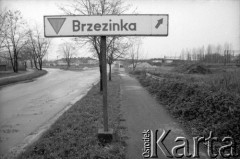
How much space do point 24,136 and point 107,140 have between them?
8.61 ft

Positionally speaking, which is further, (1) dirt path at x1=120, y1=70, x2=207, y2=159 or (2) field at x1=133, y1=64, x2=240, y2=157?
(2) field at x1=133, y1=64, x2=240, y2=157

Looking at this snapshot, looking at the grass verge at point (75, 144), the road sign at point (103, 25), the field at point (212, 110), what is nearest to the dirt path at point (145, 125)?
the grass verge at point (75, 144)

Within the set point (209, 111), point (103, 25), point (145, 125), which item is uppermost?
point (103, 25)

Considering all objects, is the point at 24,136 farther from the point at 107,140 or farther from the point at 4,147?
the point at 107,140

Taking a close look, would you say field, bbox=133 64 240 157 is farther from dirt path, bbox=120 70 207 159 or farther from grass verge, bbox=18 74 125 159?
grass verge, bbox=18 74 125 159

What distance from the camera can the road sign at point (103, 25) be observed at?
3.08m

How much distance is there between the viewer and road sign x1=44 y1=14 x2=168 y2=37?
3082mm

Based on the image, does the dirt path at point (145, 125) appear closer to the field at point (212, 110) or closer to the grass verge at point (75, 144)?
the grass verge at point (75, 144)

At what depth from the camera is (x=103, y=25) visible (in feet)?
10.3

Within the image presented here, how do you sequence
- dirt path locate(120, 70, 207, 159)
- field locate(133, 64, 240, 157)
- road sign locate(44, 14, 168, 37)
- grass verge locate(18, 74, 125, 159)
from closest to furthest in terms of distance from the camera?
road sign locate(44, 14, 168, 37) < grass verge locate(18, 74, 125, 159) < dirt path locate(120, 70, 207, 159) < field locate(133, 64, 240, 157)

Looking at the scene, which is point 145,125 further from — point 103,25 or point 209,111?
point 103,25

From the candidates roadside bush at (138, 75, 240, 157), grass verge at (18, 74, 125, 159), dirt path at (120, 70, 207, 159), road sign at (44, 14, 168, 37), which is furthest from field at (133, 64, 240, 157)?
road sign at (44, 14, 168, 37)

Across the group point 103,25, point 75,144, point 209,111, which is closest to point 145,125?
point 209,111

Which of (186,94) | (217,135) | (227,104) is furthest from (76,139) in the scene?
(186,94)
